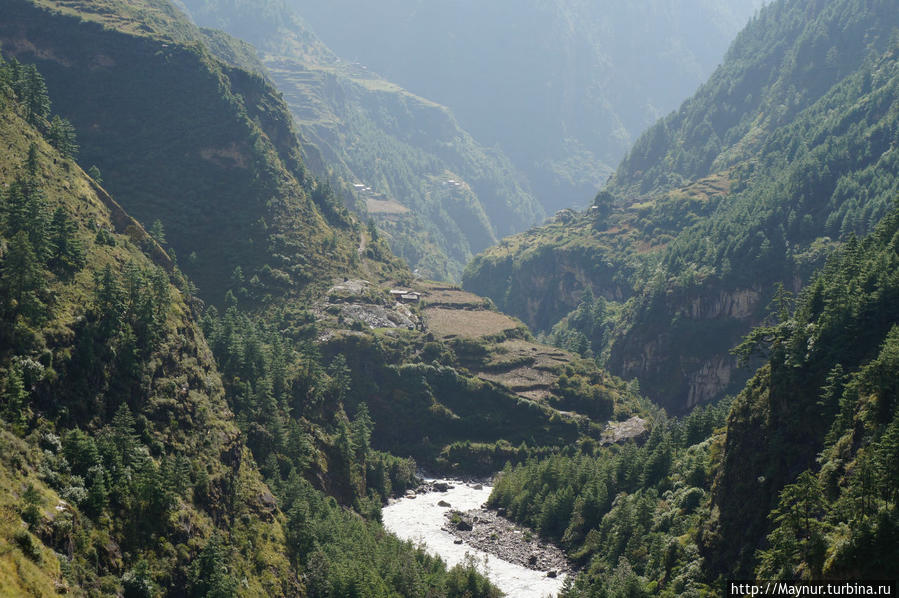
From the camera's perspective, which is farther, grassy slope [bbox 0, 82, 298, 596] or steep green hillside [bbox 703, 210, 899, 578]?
grassy slope [bbox 0, 82, 298, 596]

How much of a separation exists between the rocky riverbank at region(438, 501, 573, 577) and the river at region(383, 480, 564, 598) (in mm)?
1891

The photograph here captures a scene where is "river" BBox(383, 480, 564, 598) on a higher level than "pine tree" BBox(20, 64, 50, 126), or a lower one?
lower

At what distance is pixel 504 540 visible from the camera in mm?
171625

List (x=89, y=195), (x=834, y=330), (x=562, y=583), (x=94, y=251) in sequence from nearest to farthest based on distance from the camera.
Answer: (x=834, y=330)
(x=94, y=251)
(x=562, y=583)
(x=89, y=195)

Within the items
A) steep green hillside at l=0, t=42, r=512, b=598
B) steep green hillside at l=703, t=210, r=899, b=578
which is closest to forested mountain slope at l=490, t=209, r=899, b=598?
steep green hillside at l=703, t=210, r=899, b=578

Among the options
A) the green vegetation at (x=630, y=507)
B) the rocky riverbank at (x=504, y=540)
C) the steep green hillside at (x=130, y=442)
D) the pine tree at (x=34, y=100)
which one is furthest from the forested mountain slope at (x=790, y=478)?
the pine tree at (x=34, y=100)

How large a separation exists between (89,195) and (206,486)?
7050cm

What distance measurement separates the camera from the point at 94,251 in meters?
137

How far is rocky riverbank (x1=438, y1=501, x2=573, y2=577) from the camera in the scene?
523ft

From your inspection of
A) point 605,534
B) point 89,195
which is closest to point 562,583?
point 605,534

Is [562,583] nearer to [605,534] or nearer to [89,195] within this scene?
[605,534]

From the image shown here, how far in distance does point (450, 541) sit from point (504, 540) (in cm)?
1124

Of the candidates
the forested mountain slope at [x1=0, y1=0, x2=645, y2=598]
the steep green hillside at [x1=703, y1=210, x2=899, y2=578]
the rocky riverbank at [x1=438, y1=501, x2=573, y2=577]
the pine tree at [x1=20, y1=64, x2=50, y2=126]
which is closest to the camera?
the steep green hillside at [x1=703, y1=210, x2=899, y2=578]

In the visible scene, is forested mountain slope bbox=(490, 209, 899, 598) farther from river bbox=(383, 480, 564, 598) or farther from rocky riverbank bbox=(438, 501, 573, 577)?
river bbox=(383, 480, 564, 598)
